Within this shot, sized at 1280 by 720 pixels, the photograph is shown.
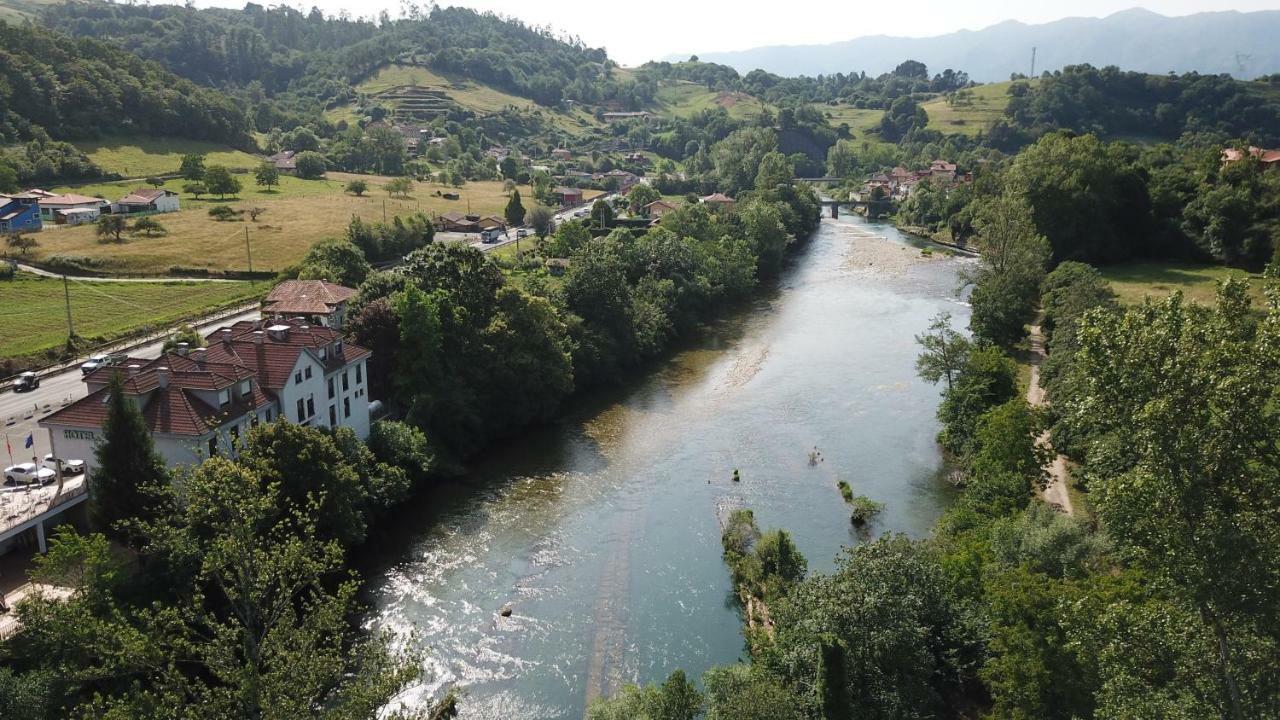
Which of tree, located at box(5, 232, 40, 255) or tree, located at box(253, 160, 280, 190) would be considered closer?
tree, located at box(5, 232, 40, 255)

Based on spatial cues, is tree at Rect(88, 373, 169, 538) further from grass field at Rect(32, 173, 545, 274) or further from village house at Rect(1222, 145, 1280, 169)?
village house at Rect(1222, 145, 1280, 169)

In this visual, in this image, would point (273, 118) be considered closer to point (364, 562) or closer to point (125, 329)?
point (125, 329)

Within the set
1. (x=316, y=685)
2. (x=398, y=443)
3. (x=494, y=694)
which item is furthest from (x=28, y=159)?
(x=316, y=685)

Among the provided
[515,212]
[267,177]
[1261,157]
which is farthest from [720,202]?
[1261,157]

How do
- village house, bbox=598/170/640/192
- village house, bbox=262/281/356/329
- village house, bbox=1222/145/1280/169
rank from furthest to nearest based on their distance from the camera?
village house, bbox=598/170/640/192, village house, bbox=1222/145/1280/169, village house, bbox=262/281/356/329

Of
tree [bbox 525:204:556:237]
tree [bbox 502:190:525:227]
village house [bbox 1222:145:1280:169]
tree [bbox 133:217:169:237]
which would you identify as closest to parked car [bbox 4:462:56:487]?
tree [bbox 133:217:169:237]

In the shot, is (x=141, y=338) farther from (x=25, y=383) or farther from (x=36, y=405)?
(x=36, y=405)

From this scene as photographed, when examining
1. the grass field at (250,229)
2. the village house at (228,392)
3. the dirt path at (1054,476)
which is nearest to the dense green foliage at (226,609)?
the village house at (228,392)
